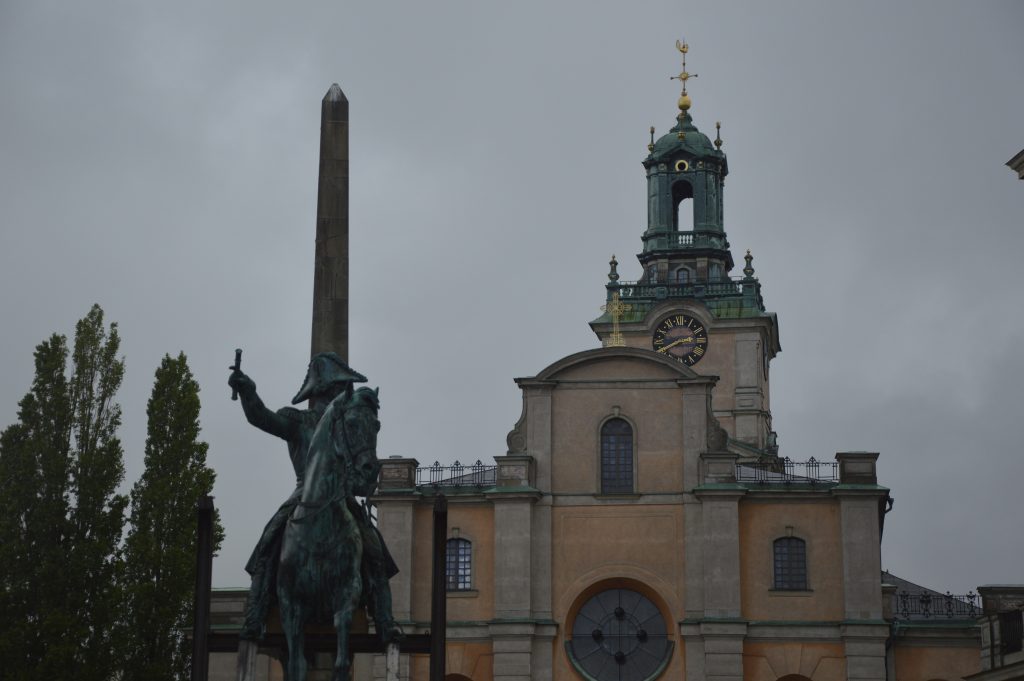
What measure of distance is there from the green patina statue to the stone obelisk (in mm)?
2026

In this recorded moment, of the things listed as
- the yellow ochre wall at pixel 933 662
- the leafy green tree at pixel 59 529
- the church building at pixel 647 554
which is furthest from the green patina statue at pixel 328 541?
the yellow ochre wall at pixel 933 662

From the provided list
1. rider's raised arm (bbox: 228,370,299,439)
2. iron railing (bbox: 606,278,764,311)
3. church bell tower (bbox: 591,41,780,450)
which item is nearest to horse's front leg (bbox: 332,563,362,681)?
rider's raised arm (bbox: 228,370,299,439)

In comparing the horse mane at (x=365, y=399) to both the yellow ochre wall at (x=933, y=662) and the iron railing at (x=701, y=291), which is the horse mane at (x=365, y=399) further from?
the iron railing at (x=701, y=291)

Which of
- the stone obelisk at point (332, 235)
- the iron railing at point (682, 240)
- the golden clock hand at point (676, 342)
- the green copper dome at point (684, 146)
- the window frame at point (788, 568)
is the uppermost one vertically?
the green copper dome at point (684, 146)

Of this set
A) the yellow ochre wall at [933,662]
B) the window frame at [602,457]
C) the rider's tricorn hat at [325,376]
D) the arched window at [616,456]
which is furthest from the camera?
the arched window at [616,456]

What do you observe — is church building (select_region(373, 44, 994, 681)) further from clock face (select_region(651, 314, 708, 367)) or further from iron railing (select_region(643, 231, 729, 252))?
iron railing (select_region(643, 231, 729, 252))

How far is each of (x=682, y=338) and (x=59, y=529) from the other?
28.3 meters

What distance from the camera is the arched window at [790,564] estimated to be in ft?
150

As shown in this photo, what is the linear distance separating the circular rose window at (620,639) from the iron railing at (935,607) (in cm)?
677

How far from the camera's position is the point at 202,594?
1769 cm

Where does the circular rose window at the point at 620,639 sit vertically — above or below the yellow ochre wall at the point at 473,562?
below

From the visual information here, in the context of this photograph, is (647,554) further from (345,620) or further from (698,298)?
(345,620)

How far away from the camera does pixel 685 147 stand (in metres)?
66.5

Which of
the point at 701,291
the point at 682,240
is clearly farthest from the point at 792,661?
the point at 682,240
